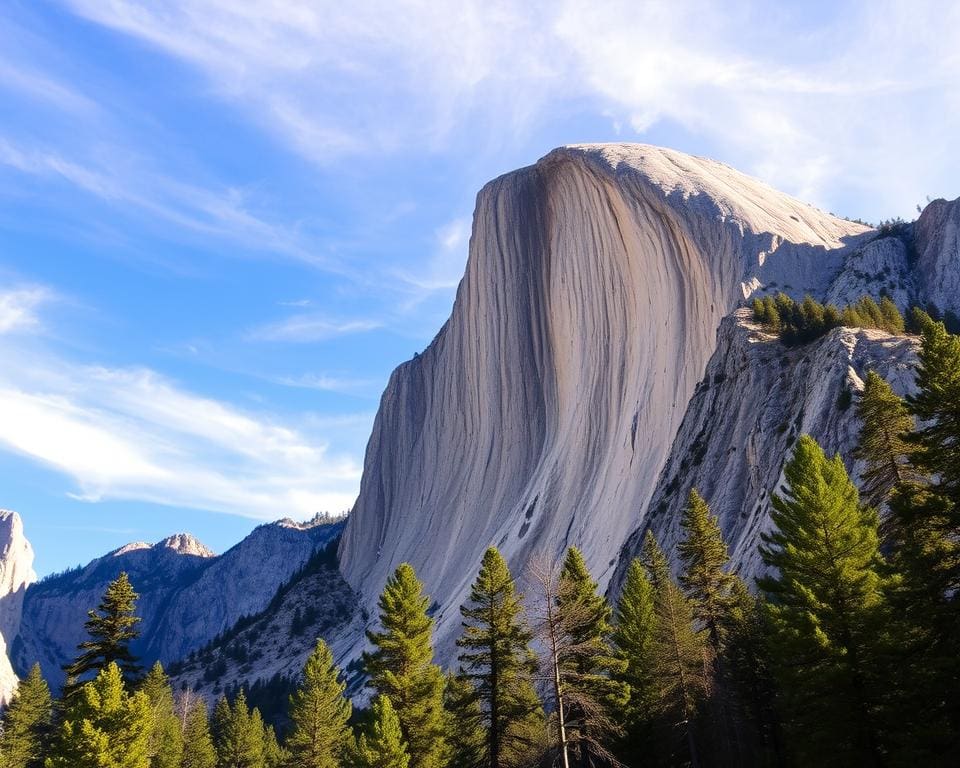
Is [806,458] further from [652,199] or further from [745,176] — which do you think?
[745,176]

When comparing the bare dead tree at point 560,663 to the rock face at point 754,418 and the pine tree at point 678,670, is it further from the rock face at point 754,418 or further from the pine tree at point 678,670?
the rock face at point 754,418

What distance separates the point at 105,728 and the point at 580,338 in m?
56.7

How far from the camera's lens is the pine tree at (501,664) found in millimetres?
21219

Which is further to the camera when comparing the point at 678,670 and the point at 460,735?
the point at 460,735

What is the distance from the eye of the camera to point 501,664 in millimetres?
21562

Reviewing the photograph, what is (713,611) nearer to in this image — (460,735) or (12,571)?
(460,735)

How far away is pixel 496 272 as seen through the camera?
90000 millimetres

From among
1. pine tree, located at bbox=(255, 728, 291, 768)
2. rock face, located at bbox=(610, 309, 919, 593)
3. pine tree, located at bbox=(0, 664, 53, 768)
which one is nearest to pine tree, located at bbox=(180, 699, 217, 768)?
pine tree, located at bbox=(255, 728, 291, 768)

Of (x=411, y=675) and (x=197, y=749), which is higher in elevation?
(x=411, y=675)

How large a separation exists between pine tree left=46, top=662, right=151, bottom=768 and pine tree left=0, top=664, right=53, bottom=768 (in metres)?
24.1

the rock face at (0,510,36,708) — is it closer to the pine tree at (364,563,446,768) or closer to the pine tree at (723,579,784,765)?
the pine tree at (364,563,446,768)

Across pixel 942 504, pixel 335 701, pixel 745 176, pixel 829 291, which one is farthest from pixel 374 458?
pixel 942 504

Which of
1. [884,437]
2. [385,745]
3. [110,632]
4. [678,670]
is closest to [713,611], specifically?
[678,670]

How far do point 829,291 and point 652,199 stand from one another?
1597 centimetres
